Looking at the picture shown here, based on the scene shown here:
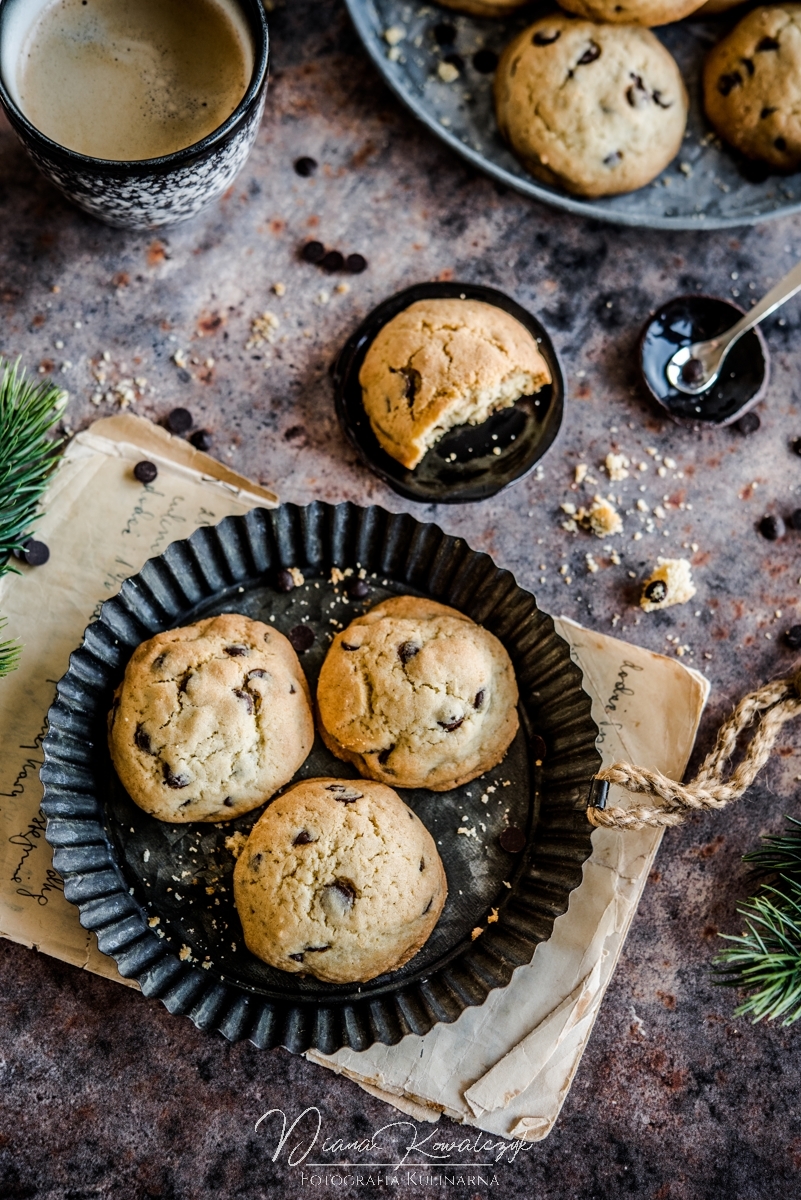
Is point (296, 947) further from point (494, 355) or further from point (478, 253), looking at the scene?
point (478, 253)

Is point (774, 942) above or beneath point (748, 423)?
beneath

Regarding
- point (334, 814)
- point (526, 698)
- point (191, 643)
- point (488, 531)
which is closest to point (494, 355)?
point (488, 531)

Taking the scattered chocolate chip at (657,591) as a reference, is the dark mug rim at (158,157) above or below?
above

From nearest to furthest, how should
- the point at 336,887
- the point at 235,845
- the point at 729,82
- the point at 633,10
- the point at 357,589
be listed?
the point at 336,887
the point at 235,845
the point at 357,589
the point at 633,10
the point at 729,82

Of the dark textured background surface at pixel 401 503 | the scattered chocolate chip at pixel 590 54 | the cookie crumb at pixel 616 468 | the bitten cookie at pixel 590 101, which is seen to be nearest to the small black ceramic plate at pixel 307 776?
the dark textured background surface at pixel 401 503

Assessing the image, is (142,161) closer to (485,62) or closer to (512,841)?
(485,62)

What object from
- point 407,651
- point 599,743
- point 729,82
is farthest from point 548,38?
point 599,743

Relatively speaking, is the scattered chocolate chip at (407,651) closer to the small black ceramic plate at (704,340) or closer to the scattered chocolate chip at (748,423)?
the small black ceramic plate at (704,340)
